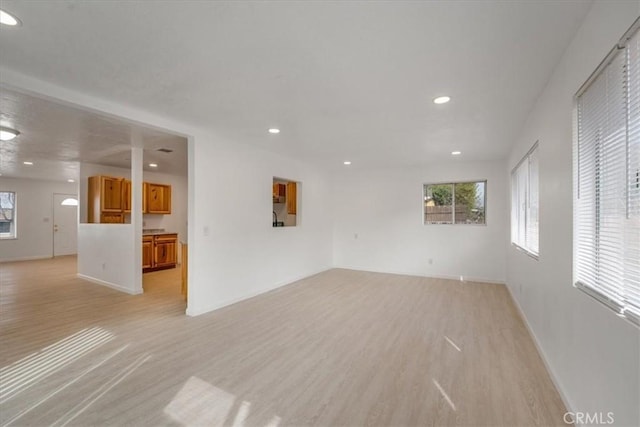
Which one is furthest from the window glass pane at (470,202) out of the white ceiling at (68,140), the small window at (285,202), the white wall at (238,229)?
the white ceiling at (68,140)

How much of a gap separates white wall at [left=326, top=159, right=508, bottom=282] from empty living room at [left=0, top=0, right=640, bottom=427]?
11 centimetres

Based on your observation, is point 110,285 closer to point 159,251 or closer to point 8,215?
point 159,251

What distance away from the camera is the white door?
9.25 metres

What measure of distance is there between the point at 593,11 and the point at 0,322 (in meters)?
6.45

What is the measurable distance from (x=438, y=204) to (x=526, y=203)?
8.13 ft

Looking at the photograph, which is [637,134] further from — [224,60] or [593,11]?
[224,60]

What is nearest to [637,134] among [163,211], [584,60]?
[584,60]

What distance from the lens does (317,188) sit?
6.70 m

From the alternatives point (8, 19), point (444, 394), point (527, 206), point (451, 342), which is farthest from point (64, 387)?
point (527, 206)

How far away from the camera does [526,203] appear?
384cm


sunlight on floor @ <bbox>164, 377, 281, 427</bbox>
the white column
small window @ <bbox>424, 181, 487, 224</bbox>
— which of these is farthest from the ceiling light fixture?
small window @ <bbox>424, 181, 487, 224</bbox>

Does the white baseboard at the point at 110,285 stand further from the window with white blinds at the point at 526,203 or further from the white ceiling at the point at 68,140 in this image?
the window with white blinds at the point at 526,203

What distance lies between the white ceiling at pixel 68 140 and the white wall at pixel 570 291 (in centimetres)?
421

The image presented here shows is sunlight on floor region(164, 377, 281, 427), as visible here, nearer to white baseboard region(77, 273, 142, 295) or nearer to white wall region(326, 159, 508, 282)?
white baseboard region(77, 273, 142, 295)
